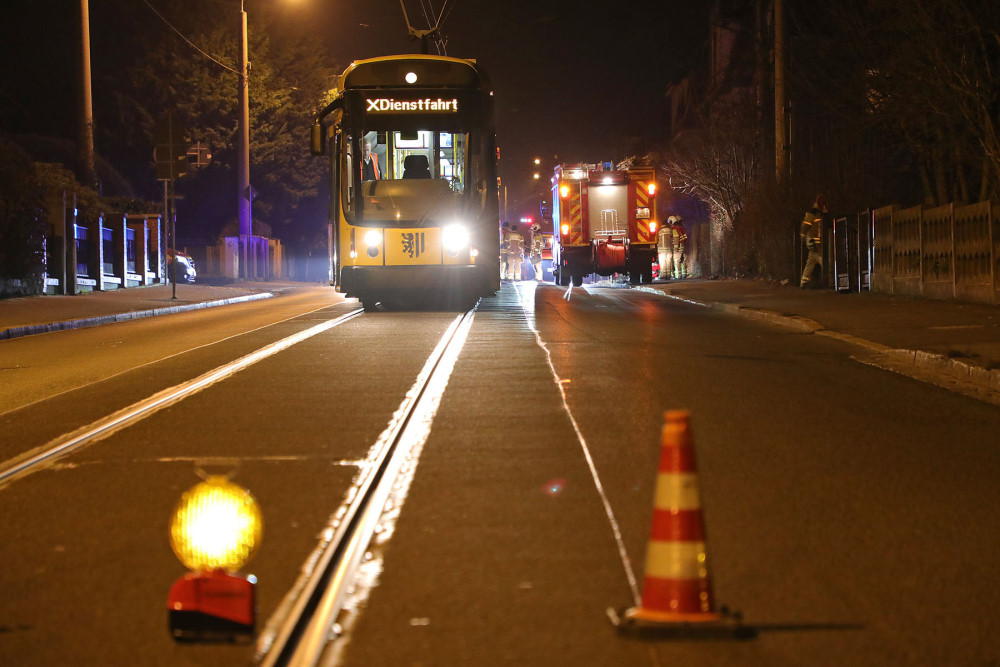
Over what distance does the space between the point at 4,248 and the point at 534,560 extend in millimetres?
22532

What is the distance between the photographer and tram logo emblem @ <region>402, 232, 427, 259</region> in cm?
2120

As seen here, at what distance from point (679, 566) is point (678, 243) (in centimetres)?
3674

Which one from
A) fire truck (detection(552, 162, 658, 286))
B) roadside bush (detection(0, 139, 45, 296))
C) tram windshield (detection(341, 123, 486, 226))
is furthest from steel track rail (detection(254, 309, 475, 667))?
fire truck (detection(552, 162, 658, 286))

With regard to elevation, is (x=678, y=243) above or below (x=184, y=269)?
above

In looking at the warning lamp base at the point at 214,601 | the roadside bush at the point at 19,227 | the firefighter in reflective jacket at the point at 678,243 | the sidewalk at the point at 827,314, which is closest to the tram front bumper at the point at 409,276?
the sidewalk at the point at 827,314

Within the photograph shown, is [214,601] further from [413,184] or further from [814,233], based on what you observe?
[814,233]

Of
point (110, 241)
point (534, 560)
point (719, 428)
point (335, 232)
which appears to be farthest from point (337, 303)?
point (534, 560)

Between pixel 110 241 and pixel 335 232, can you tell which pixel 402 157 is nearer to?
pixel 335 232

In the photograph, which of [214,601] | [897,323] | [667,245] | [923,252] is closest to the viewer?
[214,601]

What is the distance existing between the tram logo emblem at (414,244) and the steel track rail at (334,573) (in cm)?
1267

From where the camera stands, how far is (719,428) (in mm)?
8781

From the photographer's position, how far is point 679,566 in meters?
4.32

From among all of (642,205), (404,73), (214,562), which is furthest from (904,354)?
(642,205)

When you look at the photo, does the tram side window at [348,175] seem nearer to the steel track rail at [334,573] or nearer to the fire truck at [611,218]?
the steel track rail at [334,573]
